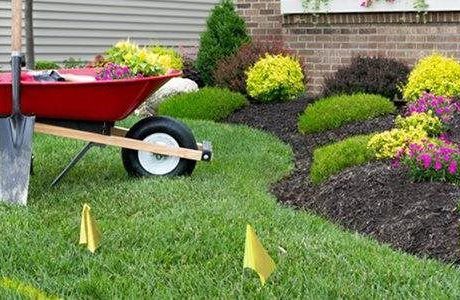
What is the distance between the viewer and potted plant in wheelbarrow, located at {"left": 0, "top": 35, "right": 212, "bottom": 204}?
6.23m

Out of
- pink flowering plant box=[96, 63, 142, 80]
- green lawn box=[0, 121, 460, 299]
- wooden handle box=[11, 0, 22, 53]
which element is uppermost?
wooden handle box=[11, 0, 22, 53]

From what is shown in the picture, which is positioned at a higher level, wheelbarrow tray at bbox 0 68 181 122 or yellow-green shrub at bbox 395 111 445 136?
wheelbarrow tray at bbox 0 68 181 122

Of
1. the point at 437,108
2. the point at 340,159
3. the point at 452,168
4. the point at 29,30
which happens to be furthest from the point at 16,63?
the point at 29,30

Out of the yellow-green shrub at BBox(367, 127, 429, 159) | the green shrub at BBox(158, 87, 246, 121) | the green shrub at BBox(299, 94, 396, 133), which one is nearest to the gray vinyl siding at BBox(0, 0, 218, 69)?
the green shrub at BBox(158, 87, 246, 121)

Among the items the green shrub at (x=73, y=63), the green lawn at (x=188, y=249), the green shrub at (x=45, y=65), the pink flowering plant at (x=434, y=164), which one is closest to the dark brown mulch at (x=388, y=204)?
the pink flowering plant at (x=434, y=164)

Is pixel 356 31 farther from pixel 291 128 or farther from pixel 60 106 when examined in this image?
pixel 60 106

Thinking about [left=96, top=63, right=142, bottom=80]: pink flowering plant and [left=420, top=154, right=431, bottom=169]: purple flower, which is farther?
[left=96, top=63, right=142, bottom=80]: pink flowering plant

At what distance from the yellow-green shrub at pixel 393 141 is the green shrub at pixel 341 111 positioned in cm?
212

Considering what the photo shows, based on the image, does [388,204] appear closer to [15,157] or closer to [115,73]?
[115,73]

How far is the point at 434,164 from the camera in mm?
5832

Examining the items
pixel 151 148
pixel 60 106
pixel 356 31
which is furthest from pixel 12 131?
pixel 356 31

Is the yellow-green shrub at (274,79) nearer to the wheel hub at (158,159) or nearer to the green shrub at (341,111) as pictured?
the green shrub at (341,111)

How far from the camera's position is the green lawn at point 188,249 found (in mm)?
4117

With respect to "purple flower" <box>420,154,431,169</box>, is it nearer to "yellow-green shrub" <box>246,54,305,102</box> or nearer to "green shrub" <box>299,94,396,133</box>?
"green shrub" <box>299,94,396,133</box>
